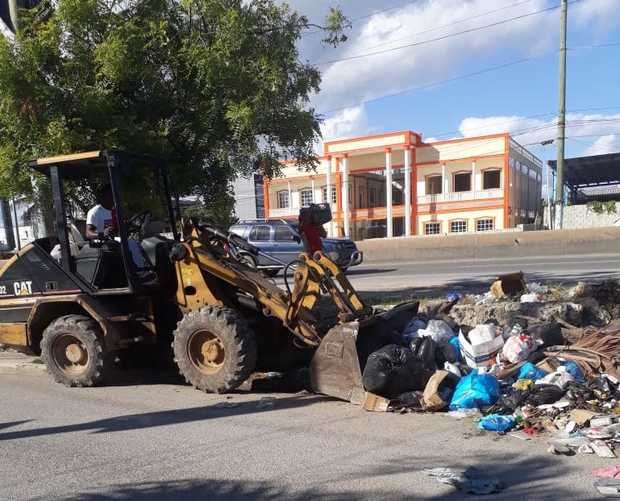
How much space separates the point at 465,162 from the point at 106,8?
3210cm

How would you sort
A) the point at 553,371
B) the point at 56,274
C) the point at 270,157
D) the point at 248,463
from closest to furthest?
the point at 248,463
the point at 553,371
the point at 56,274
the point at 270,157

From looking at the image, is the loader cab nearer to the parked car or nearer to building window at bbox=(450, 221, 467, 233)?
the parked car

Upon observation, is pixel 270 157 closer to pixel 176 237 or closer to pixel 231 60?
pixel 231 60

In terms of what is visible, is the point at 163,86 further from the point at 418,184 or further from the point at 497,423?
the point at 418,184

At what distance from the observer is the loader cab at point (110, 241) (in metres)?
6.26

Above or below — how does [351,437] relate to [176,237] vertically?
below

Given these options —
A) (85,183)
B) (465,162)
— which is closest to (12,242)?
(85,183)

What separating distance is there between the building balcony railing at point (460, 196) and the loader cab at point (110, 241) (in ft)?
107

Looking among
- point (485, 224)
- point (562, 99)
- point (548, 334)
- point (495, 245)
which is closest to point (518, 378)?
point (548, 334)

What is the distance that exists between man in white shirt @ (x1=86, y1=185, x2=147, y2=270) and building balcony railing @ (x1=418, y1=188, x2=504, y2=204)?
33.2 m

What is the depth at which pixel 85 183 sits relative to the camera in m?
7.90

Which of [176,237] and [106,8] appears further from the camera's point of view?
[106,8]

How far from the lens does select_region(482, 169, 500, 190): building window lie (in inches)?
1465

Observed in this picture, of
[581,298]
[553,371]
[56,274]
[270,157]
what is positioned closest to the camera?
[553,371]
